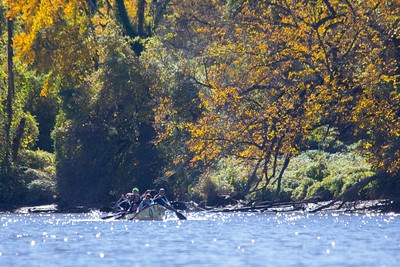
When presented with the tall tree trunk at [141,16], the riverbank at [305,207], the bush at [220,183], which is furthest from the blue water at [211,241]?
the tall tree trunk at [141,16]

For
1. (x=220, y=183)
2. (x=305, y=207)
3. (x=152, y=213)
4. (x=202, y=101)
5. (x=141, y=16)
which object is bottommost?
(x=152, y=213)

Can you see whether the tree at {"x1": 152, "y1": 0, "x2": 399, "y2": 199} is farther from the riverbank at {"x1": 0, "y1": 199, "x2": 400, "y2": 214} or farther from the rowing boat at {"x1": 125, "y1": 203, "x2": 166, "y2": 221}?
the rowing boat at {"x1": 125, "y1": 203, "x2": 166, "y2": 221}

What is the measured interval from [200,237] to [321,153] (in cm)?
2023

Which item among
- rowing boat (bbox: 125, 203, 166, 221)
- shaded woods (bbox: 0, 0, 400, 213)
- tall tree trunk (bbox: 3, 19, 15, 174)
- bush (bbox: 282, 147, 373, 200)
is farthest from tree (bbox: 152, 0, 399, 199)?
tall tree trunk (bbox: 3, 19, 15, 174)

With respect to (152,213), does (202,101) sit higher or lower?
higher

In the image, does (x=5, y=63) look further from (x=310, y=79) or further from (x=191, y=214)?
(x=310, y=79)

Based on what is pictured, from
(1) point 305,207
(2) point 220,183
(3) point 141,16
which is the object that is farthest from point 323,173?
(3) point 141,16

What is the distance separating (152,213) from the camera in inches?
1699

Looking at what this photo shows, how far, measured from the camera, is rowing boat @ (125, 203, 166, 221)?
141 ft

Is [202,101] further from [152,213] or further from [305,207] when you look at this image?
[305,207]

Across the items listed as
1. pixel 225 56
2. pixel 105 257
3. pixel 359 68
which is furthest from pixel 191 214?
pixel 105 257

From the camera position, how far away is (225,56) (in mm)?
44344

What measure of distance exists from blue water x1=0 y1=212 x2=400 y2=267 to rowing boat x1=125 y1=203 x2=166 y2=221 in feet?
1.53

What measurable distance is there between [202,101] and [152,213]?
217 inches
